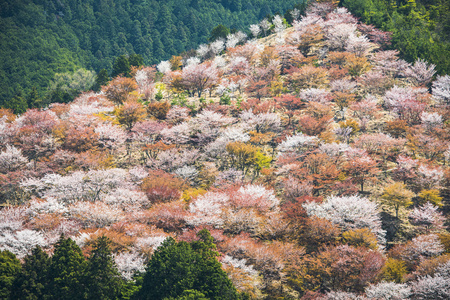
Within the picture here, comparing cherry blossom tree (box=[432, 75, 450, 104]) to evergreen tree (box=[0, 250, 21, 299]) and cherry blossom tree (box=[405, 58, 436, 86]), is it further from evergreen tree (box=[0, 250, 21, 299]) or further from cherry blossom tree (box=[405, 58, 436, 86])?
evergreen tree (box=[0, 250, 21, 299])

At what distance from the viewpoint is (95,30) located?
146 m

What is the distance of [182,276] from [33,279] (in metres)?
10.3

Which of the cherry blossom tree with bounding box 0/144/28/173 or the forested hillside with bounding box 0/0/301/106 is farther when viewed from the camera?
the forested hillside with bounding box 0/0/301/106

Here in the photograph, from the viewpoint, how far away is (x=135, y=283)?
27.3 meters

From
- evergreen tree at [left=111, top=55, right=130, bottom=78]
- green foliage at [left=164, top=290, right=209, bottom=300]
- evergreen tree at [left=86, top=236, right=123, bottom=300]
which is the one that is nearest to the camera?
green foliage at [left=164, top=290, right=209, bottom=300]

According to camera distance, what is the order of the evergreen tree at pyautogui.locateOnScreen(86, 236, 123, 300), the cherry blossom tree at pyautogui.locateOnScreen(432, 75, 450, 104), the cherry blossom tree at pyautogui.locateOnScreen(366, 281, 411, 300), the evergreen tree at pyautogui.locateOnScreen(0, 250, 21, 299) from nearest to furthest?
the cherry blossom tree at pyautogui.locateOnScreen(366, 281, 411, 300)
the evergreen tree at pyautogui.locateOnScreen(0, 250, 21, 299)
the evergreen tree at pyautogui.locateOnScreen(86, 236, 123, 300)
the cherry blossom tree at pyautogui.locateOnScreen(432, 75, 450, 104)

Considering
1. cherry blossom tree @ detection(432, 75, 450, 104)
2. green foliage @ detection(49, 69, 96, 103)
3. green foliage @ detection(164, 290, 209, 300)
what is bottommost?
green foliage @ detection(49, 69, 96, 103)

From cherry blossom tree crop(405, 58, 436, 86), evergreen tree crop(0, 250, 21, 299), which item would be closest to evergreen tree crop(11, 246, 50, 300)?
evergreen tree crop(0, 250, 21, 299)

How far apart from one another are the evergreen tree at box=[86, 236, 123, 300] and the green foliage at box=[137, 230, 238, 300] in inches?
75.8

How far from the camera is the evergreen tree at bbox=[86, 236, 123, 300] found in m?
26.1

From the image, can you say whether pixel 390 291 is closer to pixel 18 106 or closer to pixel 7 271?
pixel 7 271

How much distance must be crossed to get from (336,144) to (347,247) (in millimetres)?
15029

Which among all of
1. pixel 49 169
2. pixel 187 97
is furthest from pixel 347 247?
pixel 187 97

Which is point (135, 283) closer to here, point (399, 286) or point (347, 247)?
point (347, 247)
